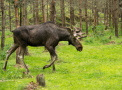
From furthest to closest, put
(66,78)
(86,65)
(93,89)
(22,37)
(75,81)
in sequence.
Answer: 1. (86,65)
2. (22,37)
3. (66,78)
4. (75,81)
5. (93,89)

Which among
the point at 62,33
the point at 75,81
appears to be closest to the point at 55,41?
the point at 62,33

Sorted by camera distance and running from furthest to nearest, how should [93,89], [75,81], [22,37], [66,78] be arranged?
[22,37] → [66,78] → [75,81] → [93,89]

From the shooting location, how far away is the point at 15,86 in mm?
8336

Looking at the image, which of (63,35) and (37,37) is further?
(63,35)

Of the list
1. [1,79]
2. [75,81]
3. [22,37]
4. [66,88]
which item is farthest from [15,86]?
[22,37]

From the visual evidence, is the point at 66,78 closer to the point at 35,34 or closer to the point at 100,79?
the point at 100,79

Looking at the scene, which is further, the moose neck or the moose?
the moose neck

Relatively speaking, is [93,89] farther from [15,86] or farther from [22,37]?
[22,37]

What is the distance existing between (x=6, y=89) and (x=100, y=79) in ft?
14.6

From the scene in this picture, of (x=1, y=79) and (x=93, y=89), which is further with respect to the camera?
(x=1, y=79)

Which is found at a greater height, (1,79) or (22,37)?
(22,37)

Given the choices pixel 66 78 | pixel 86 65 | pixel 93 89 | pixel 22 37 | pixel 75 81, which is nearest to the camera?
pixel 93 89

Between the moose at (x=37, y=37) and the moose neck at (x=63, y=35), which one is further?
the moose neck at (x=63, y=35)

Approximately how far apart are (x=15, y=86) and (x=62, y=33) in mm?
4550
